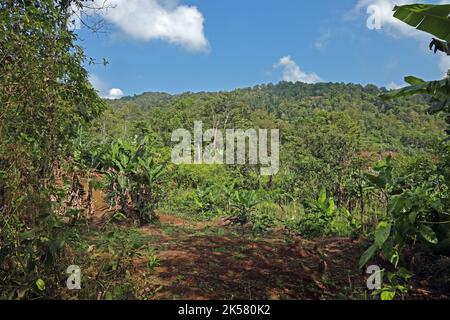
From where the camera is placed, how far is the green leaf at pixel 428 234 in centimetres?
309

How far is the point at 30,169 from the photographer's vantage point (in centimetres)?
299

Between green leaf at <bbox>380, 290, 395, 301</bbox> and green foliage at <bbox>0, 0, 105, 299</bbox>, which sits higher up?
green foliage at <bbox>0, 0, 105, 299</bbox>

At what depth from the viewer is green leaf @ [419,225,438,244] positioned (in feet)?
10.1

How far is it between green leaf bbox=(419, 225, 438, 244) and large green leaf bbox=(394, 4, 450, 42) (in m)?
1.65

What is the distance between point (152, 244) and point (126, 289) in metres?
2.25

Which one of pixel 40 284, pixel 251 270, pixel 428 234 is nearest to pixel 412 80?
pixel 428 234

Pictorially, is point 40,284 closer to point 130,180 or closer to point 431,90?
point 431,90

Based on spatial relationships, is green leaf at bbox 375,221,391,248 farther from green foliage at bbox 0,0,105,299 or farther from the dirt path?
green foliage at bbox 0,0,105,299

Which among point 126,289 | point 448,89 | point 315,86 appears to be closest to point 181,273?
point 126,289

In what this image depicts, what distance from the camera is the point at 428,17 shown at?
128 inches

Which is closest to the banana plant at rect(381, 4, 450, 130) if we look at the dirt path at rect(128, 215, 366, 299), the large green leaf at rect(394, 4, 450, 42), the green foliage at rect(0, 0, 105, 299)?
the large green leaf at rect(394, 4, 450, 42)

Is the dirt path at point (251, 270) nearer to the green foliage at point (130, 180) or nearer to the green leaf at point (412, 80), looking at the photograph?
the green foliage at point (130, 180)

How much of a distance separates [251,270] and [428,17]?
3017 mm

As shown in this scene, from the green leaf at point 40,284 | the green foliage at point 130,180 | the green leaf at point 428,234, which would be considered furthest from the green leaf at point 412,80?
the green foliage at point 130,180
